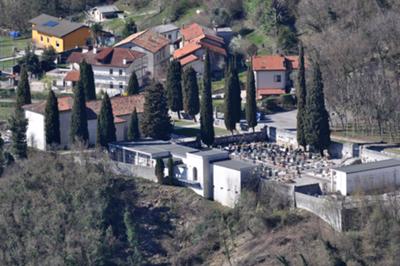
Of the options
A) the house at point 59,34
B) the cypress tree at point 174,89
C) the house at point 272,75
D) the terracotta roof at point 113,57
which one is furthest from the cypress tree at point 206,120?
the house at point 59,34

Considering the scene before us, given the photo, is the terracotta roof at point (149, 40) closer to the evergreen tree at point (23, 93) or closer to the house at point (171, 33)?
the house at point (171, 33)

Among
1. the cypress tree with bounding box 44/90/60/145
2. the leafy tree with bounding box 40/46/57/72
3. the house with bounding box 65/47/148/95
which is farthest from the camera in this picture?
the leafy tree with bounding box 40/46/57/72

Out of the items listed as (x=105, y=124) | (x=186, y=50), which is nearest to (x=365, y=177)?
(x=105, y=124)

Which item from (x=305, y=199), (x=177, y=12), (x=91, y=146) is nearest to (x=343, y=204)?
(x=305, y=199)

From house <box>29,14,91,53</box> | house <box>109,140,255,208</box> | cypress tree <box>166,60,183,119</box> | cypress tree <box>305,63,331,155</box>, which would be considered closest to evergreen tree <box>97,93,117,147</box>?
house <box>109,140,255,208</box>

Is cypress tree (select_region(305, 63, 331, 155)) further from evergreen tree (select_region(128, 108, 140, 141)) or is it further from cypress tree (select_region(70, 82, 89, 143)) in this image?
cypress tree (select_region(70, 82, 89, 143))

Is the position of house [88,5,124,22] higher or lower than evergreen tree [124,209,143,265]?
higher
